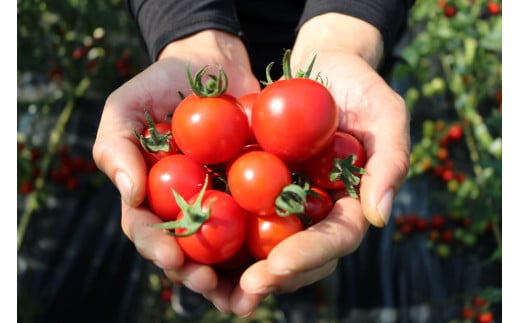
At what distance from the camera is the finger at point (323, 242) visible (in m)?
1.25

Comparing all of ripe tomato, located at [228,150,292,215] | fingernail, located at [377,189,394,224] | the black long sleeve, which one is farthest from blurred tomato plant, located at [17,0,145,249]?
fingernail, located at [377,189,394,224]

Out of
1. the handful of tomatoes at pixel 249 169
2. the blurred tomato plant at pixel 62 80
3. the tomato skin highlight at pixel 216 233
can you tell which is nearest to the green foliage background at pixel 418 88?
the blurred tomato plant at pixel 62 80

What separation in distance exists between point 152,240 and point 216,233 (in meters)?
0.17

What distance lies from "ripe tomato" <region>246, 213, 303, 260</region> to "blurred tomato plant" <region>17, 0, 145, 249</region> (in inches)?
68.4

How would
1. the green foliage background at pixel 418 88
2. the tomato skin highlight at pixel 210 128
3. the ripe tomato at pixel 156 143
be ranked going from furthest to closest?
the green foliage background at pixel 418 88
the ripe tomato at pixel 156 143
the tomato skin highlight at pixel 210 128

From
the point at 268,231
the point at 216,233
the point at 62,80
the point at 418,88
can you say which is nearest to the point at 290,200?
the point at 268,231

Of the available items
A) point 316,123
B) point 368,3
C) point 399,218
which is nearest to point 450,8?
point 399,218

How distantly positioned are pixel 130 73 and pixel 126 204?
2.03 meters

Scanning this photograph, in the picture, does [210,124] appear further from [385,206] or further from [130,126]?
[385,206]

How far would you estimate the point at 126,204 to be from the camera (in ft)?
4.83

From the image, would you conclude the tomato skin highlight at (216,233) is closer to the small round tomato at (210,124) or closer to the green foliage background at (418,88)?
the small round tomato at (210,124)

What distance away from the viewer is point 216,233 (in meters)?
1.28

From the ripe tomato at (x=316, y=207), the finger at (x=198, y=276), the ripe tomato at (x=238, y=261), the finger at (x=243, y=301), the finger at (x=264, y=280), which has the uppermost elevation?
the ripe tomato at (x=316, y=207)

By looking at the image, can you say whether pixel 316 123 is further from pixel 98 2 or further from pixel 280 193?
pixel 98 2
